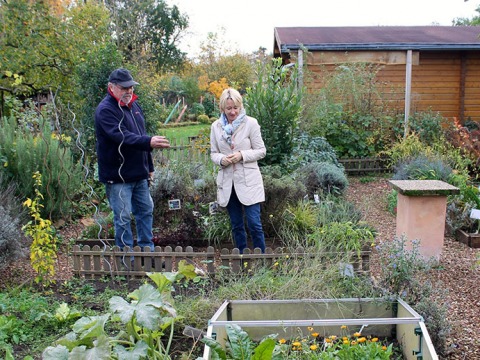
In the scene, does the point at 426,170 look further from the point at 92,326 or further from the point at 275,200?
the point at 92,326

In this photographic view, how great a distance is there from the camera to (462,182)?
6.92 m

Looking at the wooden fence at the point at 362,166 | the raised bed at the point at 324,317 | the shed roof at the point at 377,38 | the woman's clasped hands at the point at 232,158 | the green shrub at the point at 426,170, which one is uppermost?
the shed roof at the point at 377,38

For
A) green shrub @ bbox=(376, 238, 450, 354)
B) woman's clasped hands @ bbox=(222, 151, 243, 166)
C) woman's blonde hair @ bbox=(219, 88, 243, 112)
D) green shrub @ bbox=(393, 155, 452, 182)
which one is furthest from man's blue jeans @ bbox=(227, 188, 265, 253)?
green shrub @ bbox=(393, 155, 452, 182)

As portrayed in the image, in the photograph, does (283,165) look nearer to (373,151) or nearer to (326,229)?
(326,229)

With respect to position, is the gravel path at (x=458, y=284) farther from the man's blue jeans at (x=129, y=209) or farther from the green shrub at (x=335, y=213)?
the man's blue jeans at (x=129, y=209)

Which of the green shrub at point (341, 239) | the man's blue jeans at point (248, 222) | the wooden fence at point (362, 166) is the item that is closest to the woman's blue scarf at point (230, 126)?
the man's blue jeans at point (248, 222)

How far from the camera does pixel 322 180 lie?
7.14m

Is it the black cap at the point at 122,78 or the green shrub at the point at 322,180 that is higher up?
the black cap at the point at 122,78

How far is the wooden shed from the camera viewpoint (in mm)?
12180

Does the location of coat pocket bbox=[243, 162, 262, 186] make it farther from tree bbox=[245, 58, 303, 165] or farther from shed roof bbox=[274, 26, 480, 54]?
shed roof bbox=[274, 26, 480, 54]

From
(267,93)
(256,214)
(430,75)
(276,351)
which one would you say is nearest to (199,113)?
(430,75)

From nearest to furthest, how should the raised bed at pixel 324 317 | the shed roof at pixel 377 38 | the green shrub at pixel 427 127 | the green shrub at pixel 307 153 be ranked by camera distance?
the raised bed at pixel 324 317 → the green shrub at pixel 307 153 → the green shrub at pixel 427 127 → the shed roof at pixel 377 38

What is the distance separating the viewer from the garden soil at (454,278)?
136 inches

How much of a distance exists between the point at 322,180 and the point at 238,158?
271 cm
